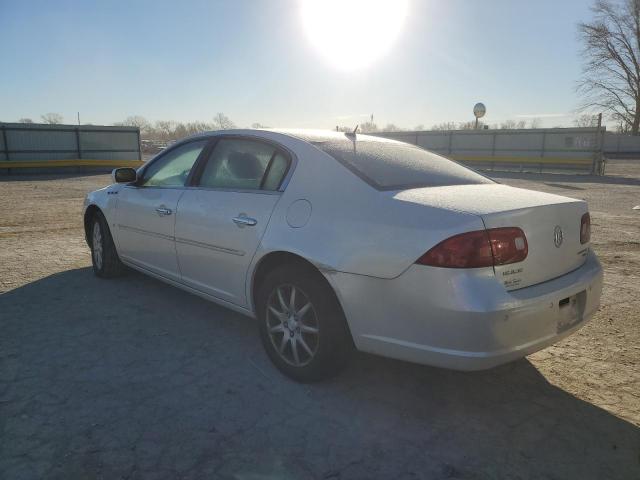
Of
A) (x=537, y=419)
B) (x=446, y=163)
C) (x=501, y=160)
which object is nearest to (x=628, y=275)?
(x=446, y=163)

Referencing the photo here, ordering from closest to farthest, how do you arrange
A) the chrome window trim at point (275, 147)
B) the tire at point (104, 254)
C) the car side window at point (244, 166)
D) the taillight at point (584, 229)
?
the taillight at point (584, 229)
the chrome window trim at point (275, 147)
the car side window at point (244, 166)
the tire at point (104, 254)

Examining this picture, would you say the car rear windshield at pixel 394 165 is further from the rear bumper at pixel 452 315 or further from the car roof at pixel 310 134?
the rear bumper at pixel 452 315

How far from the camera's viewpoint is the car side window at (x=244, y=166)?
3.32m

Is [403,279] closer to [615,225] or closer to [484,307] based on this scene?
[484,307]

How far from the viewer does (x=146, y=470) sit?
7.36 feet

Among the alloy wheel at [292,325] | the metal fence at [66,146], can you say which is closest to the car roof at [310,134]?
the alloy wheel at [292,325]

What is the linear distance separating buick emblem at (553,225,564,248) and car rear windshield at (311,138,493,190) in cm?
72

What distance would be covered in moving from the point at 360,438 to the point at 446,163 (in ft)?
6.83

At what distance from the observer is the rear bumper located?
235 centimetres

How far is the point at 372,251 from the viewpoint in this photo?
257cm

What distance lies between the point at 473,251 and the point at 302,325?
1135 mm

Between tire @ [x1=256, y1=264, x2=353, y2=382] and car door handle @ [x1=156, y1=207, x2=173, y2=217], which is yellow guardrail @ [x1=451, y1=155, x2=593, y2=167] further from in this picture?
tire @ [x1=256, y1=264, x2=353, y2=382]

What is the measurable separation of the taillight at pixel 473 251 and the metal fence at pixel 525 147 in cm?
2379

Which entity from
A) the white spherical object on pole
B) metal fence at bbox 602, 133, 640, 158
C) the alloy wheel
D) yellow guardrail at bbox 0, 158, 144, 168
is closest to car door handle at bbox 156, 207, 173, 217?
the alloy wheel
